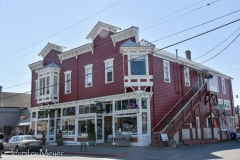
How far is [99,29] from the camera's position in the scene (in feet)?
82.3

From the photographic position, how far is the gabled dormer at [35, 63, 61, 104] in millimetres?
28514

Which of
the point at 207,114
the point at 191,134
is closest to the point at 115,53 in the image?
the point at 191,134

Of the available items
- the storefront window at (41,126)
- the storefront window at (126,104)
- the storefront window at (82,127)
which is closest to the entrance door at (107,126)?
the storefront window at (126,104)

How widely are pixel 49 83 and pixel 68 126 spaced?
17.8ft

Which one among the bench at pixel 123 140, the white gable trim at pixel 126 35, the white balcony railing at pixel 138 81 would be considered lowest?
the bench at pixel 123 140

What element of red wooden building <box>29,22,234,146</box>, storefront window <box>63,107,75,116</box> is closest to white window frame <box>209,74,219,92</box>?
red wooden building <box>29,22,234,146</box>

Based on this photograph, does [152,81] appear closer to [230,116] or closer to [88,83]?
[88,83]

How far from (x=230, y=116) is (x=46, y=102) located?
2256 centimetres

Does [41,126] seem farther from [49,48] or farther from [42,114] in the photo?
[49,48]

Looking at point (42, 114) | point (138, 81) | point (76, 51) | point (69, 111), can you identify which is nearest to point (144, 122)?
point (138, 81)

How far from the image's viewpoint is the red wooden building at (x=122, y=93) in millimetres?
21344

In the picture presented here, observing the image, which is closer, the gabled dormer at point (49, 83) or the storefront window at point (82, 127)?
the storefront window at point (82, 127)

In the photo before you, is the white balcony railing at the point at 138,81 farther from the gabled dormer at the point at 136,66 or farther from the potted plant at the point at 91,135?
the potted plant at the point at 91,135

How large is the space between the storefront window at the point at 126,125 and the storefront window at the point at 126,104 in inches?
35.0
